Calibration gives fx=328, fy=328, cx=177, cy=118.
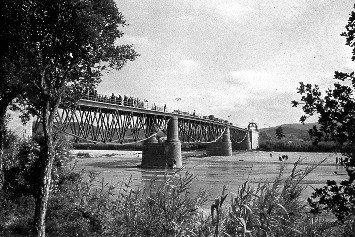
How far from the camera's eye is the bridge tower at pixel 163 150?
6869cm

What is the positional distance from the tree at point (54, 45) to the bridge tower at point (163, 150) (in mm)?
53469

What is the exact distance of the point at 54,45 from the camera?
13.8 metres

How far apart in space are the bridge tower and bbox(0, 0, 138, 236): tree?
175ft

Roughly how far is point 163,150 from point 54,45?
187 ft

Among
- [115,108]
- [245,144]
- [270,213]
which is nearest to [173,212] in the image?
[270,213]

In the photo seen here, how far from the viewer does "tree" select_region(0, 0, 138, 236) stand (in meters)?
13.2

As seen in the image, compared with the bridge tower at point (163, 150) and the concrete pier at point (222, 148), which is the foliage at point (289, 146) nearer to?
the concrete pier at point (222, 148)

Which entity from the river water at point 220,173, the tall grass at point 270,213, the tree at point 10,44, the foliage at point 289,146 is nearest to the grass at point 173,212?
the tall grass at point 270,213

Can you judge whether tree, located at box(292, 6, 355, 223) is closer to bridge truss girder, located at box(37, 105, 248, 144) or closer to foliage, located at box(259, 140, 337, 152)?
bridge truss girder, located at box(37, 105, 248, 144)

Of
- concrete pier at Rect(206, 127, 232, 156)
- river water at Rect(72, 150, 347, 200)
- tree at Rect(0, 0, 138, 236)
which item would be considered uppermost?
tree at Rect(0, 0, 138, 236)

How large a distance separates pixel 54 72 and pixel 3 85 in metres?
2.95

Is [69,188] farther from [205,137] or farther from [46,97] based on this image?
[205,137]

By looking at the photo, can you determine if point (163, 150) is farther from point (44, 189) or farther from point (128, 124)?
point (44, 189)

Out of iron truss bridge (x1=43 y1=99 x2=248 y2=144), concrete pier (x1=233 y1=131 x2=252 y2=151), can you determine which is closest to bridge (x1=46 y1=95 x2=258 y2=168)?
iron truss bridge (x1=43 y1=99 x2=248 y2=144)
